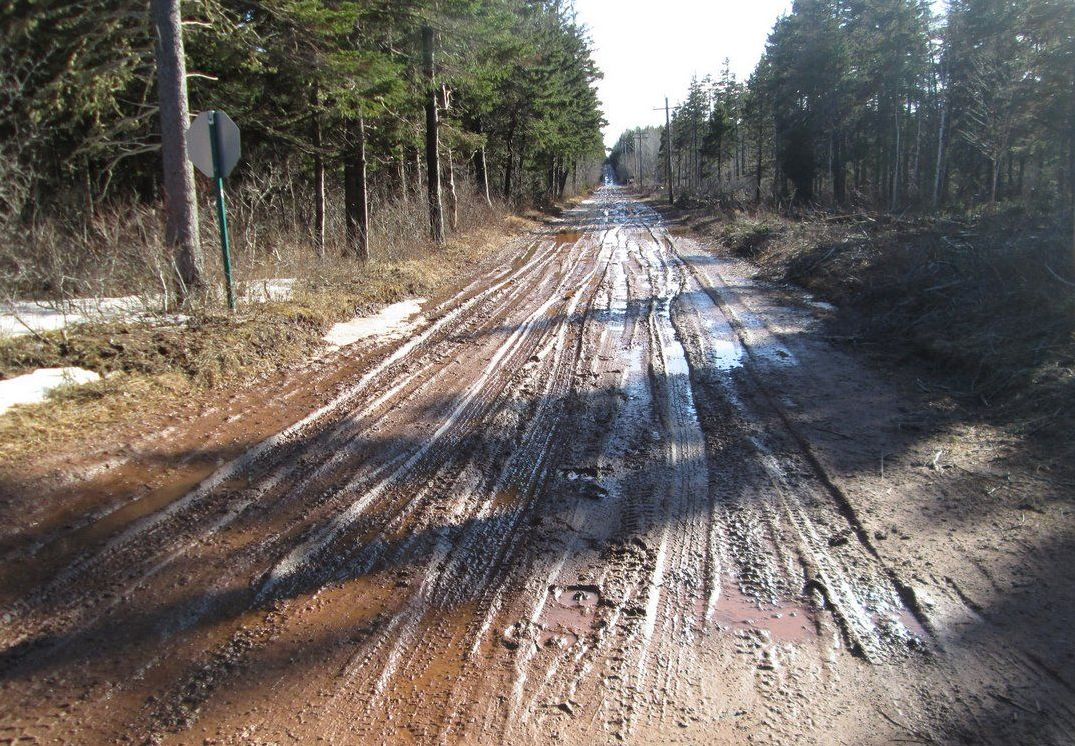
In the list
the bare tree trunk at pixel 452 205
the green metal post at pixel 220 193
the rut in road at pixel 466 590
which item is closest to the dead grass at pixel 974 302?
the rut in road at pixel 466 590

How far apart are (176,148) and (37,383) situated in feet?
13.0

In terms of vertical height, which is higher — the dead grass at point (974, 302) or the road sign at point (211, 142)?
the road sign at point (211, 142)

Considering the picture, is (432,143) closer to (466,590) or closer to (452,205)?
(452,205)

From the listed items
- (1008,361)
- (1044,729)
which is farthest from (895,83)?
(1044,729)

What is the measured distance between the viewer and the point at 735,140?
2474 inches

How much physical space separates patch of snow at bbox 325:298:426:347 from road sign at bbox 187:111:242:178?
253 centimetres

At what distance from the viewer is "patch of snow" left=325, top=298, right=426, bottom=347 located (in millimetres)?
9398

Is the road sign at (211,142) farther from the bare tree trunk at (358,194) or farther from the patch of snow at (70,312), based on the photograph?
the bare tree trunk at (358,194)

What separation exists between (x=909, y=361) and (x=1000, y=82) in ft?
97.1

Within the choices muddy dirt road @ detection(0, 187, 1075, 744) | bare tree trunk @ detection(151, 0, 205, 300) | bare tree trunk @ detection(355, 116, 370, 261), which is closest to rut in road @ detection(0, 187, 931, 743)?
muddy dirt road @ detection(0, 187, 1075, 744)

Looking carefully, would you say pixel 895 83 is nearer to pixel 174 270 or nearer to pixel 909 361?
pixel 909 361

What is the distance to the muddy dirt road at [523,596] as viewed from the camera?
2.69 meters

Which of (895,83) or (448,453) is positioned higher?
(895,83)

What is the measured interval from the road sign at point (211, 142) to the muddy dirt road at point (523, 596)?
12.3ft
